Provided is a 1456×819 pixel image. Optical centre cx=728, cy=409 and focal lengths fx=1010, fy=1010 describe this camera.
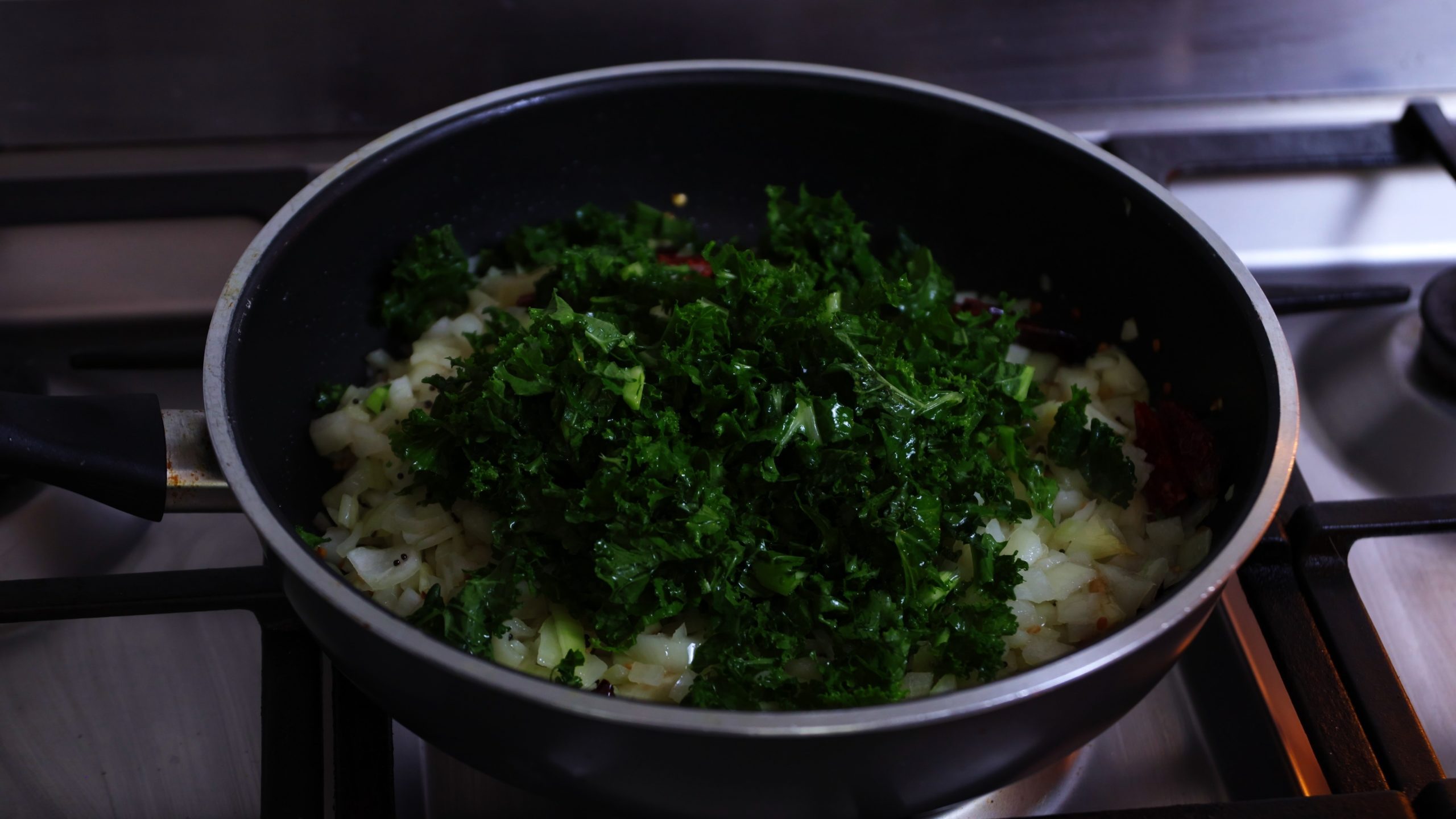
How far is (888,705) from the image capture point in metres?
0.81

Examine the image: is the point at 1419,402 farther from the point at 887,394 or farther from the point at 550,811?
the point at 550,811

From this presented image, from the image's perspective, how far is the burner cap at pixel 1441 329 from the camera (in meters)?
1.49

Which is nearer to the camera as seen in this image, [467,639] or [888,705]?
[888,705]

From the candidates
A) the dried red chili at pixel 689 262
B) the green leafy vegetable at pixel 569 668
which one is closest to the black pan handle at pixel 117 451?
the green leafy vegetable at pixel 569 668

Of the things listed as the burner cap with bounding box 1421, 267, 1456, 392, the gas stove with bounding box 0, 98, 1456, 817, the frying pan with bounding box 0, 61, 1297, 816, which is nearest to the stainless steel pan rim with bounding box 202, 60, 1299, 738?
the frying pan with bounding box 0, 61, 1297, 816

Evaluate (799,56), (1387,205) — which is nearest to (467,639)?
(799,56)

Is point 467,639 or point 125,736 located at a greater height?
point 467,639

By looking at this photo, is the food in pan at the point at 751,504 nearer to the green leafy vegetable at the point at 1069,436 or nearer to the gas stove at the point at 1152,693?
the green leafy vegetable at the point at 1069,436

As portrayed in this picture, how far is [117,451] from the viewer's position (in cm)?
102

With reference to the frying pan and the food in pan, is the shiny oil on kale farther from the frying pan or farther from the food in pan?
the frying pan

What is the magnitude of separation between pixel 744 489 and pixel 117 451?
64 centimetres

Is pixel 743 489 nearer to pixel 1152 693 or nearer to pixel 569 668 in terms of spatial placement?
pixel 569 668

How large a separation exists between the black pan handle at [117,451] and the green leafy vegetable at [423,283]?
450 mm

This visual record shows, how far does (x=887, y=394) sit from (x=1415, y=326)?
106 centimetres
